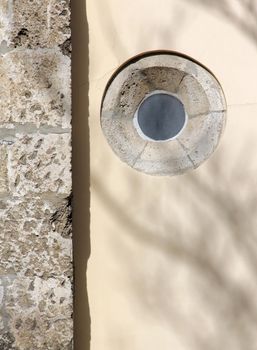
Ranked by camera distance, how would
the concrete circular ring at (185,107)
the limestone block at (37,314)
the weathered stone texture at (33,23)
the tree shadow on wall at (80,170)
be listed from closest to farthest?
1. the limestone block at (37,314)
2. the weathered stone texture at (33,23)
3. the tree shadow on wall at (80,170)
4. the concrete circular ring at (185,107)

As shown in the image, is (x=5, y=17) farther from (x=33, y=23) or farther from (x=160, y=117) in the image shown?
(x=160, y=117)

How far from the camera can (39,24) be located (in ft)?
12.0

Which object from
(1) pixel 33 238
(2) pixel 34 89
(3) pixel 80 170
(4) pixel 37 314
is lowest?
(4) pixel 37 314

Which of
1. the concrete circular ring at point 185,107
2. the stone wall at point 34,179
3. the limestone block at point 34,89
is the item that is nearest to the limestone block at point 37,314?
the stone wall at point 34,179

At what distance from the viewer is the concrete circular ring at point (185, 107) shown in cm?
416

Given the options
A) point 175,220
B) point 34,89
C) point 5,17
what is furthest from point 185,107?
point 5,17

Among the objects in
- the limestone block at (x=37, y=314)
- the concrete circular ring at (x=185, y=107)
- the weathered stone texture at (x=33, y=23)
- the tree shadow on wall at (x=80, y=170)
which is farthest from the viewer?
the concrete circular ring at (x=185, y=107)

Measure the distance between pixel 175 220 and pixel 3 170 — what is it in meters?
0.99

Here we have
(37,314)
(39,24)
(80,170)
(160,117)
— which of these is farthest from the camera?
(160,117)

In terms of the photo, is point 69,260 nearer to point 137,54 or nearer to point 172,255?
point 172,255

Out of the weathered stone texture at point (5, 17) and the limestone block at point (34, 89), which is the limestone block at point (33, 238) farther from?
the weathered stone texture at point (5, 17)

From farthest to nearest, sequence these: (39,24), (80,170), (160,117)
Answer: (160,117), (80,170), (39,24)

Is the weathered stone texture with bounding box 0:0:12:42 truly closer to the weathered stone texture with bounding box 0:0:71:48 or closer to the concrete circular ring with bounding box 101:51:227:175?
the weathered stone texture with bounding box 0:0:71:48

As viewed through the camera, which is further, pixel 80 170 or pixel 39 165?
pixel 80 170
